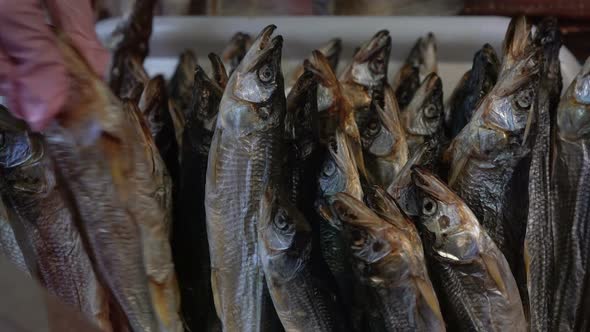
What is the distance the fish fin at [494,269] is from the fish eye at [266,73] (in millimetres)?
424

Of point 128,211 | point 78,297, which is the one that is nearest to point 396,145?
point 128,211

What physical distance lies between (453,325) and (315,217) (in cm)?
27

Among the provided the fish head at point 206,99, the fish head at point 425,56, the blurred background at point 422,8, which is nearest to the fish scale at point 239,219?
the fish head at point 206,99

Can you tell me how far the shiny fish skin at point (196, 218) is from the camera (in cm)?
109

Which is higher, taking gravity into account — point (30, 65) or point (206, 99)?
point (30, 65)

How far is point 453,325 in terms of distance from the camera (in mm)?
965

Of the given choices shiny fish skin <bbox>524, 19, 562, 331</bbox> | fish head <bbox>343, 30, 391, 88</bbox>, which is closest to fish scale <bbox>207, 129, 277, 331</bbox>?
fish head <bbox>343, 30, 391, 88</bbox>

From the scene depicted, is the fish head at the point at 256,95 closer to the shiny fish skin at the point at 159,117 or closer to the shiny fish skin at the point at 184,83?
the shiny fish skin at the point at 159,117

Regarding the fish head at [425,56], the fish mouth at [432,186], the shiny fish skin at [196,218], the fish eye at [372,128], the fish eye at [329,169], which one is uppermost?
the fish head at [425,56]

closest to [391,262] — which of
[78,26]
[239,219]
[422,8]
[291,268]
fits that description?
[291,268]

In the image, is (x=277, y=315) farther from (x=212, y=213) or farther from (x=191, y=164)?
(x=191, y=164)

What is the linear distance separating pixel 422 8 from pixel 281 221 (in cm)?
109

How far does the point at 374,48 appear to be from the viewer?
1.26 metres

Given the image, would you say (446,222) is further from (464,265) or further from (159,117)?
(159,117)
